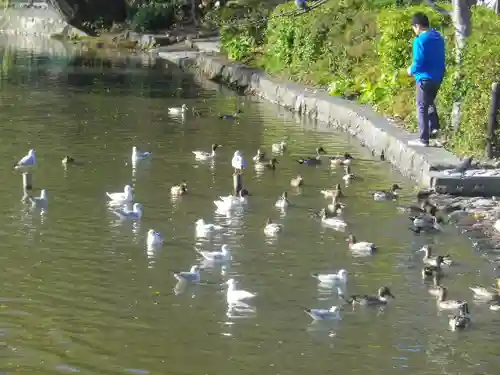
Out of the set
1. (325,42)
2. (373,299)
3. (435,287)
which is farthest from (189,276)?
(325,42)

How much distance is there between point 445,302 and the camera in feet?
35.9

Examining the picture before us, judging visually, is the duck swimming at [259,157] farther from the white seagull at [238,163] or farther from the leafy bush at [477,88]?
the leafy bush at [477,88]

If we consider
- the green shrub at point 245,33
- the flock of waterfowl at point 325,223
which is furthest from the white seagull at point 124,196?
the green shrub at point 245,33

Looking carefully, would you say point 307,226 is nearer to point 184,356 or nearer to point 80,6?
point 184,356

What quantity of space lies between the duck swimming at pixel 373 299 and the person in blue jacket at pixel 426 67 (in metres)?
6.55

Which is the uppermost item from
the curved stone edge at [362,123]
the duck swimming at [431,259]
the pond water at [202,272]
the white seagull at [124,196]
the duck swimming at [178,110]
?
the curved stone edge at [362,123]

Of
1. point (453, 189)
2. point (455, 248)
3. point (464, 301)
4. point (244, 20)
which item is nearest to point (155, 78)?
point (244, 20)

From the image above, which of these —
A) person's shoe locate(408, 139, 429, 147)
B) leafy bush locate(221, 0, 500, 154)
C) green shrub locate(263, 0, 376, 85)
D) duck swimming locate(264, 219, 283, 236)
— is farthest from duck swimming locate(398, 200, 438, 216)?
green shrub locate(263, 0, 376, 85)

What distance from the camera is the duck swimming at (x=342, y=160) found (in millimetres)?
18094

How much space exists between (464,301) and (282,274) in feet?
6.37

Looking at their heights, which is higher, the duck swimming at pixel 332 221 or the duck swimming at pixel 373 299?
the duck swimming at pixel 332 221

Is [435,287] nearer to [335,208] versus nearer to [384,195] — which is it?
[335,208]

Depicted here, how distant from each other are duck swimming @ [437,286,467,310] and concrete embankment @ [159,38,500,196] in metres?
4.45

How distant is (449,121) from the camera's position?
17859mm
